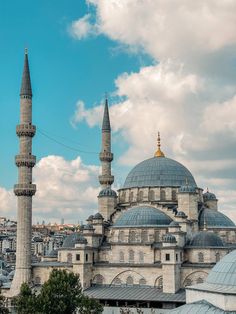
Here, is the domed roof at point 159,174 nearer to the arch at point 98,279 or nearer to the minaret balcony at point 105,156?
the minaret balcony at point 105,156

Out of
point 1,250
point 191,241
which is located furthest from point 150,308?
point 1,250

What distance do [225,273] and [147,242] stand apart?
42.6 feet

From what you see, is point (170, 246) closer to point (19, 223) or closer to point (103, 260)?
point (103, 260)

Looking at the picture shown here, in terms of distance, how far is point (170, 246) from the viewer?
3100 centimetres

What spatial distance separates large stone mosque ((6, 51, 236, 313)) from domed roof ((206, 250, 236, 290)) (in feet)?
28.8

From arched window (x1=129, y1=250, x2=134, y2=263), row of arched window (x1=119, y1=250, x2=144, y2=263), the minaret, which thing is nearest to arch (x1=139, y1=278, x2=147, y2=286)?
row of arched window (x1=119, y1=250, x2=144, y2=263)

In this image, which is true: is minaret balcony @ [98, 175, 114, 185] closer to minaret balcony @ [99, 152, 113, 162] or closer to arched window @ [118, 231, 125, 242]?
minaret balcony @ [99, 152, 113, 162]

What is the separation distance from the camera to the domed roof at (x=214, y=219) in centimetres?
3647

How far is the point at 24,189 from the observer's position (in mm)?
34500

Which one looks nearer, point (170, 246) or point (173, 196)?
point (170, 246)

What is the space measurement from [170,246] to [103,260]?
5.31 m

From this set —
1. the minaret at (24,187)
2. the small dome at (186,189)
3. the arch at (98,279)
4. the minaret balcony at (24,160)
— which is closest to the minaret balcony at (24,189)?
the minaret at (24,187)

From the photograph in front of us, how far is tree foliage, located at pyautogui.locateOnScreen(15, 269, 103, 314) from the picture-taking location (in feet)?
79.5

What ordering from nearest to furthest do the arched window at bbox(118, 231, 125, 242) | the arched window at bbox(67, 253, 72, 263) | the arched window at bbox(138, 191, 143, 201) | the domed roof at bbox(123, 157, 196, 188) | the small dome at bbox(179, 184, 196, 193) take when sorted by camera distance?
the arched window at bbox(118, 231, 125, 242) → the arched window at bbox(67, 253, 72, 263) → the small dome at bbox(179, 184, 196, 193) → the arched window at bbox(138, 191, 143, 201) → the domed roof at bbox(123, 157, 196, 188)
